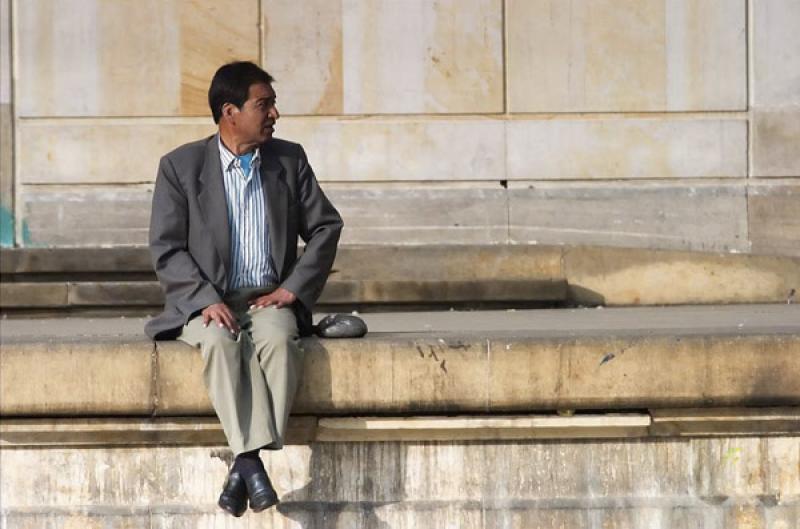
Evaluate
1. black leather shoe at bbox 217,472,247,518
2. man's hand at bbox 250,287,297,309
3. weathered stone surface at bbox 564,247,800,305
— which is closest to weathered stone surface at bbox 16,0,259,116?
weathered stone surface at bbox 564,247,800,305

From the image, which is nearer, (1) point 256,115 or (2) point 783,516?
(2) point 783,516

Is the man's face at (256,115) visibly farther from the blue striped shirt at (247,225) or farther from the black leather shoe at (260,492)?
the black leather shoe at (260,492)

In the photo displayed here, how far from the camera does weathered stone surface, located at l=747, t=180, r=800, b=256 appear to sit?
1066 cm

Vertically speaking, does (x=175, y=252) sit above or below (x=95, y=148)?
below

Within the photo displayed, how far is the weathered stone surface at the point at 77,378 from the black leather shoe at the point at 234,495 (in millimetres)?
419

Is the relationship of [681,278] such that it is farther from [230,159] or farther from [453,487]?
[230,159]

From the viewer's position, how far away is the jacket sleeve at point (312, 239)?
6262 mm

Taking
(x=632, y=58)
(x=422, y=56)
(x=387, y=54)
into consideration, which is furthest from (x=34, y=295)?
(x=632, y=58)

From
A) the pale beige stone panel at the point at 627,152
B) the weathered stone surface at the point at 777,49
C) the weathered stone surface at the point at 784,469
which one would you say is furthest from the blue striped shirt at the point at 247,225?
the weathered stone surface at the point at 777,49

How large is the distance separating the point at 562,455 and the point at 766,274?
414cm

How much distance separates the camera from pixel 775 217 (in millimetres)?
10695

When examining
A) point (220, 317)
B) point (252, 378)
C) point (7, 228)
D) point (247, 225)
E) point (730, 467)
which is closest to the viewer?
point (252, 378)

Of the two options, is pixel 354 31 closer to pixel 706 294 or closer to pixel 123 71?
pixel 123 71

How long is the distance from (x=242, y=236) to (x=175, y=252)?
0.27 meters
